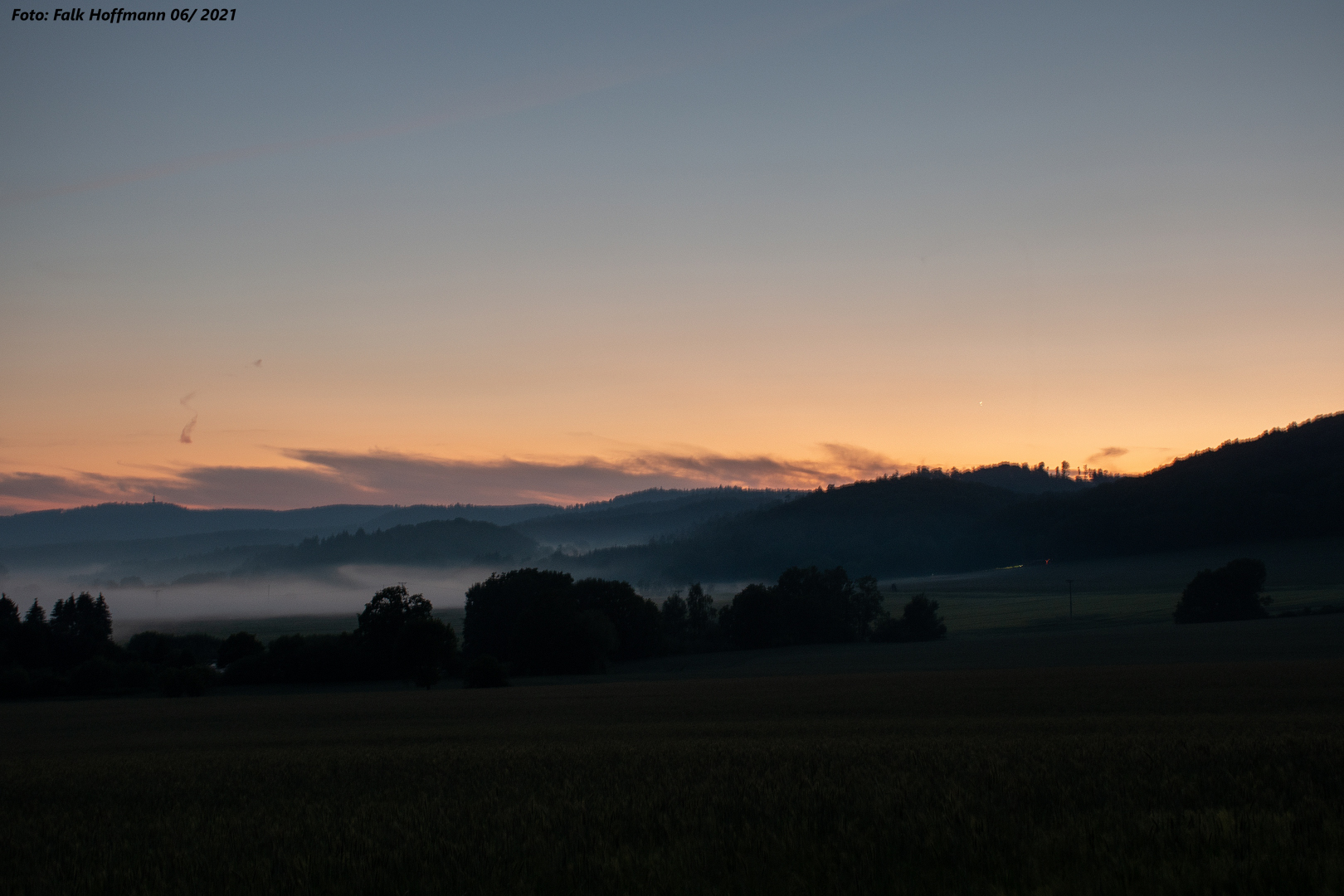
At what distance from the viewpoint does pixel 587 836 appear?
1048 centimetres

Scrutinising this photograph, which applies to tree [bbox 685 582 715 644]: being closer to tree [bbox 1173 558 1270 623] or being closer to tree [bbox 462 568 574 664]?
Result: tree [bbox 462 568 574 664]

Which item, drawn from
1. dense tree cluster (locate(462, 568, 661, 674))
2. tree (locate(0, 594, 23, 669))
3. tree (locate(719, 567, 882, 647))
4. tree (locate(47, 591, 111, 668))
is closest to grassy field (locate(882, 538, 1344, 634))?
tree (locate(719, 567, 882, 647))

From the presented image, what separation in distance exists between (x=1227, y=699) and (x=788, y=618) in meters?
85.0

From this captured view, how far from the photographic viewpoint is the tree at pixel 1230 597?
106375 millimetres

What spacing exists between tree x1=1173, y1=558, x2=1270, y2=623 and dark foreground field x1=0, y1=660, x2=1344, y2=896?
94114 mm

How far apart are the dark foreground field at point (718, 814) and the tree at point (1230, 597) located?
9411 centimetres

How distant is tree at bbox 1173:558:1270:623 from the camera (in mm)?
106375

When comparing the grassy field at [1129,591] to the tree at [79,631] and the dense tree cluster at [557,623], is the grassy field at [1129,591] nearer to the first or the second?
the dense tree cluster at [557,623]

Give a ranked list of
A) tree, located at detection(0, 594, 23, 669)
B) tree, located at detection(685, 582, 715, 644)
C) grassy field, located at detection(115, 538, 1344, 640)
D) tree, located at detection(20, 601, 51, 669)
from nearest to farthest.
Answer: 1. tree, located at detection(0, 594, 23, 669)
2. tree, located at detection(20, 601, 51, 669)
3. tree, located at detection(685, 582, 715, 644)
4. grassy field, located at detection(115, 538, 1344, 640)

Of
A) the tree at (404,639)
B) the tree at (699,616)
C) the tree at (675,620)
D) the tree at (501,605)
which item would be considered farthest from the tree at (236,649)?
the tree at (699,616)

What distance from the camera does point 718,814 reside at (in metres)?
11.2

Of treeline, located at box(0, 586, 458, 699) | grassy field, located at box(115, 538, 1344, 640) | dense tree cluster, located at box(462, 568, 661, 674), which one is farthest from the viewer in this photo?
grassy field, located at box(115, 538, 1344, 640)

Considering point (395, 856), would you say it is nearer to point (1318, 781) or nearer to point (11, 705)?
point (1318, 781)

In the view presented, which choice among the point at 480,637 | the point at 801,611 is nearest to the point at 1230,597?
the point at 801,611
